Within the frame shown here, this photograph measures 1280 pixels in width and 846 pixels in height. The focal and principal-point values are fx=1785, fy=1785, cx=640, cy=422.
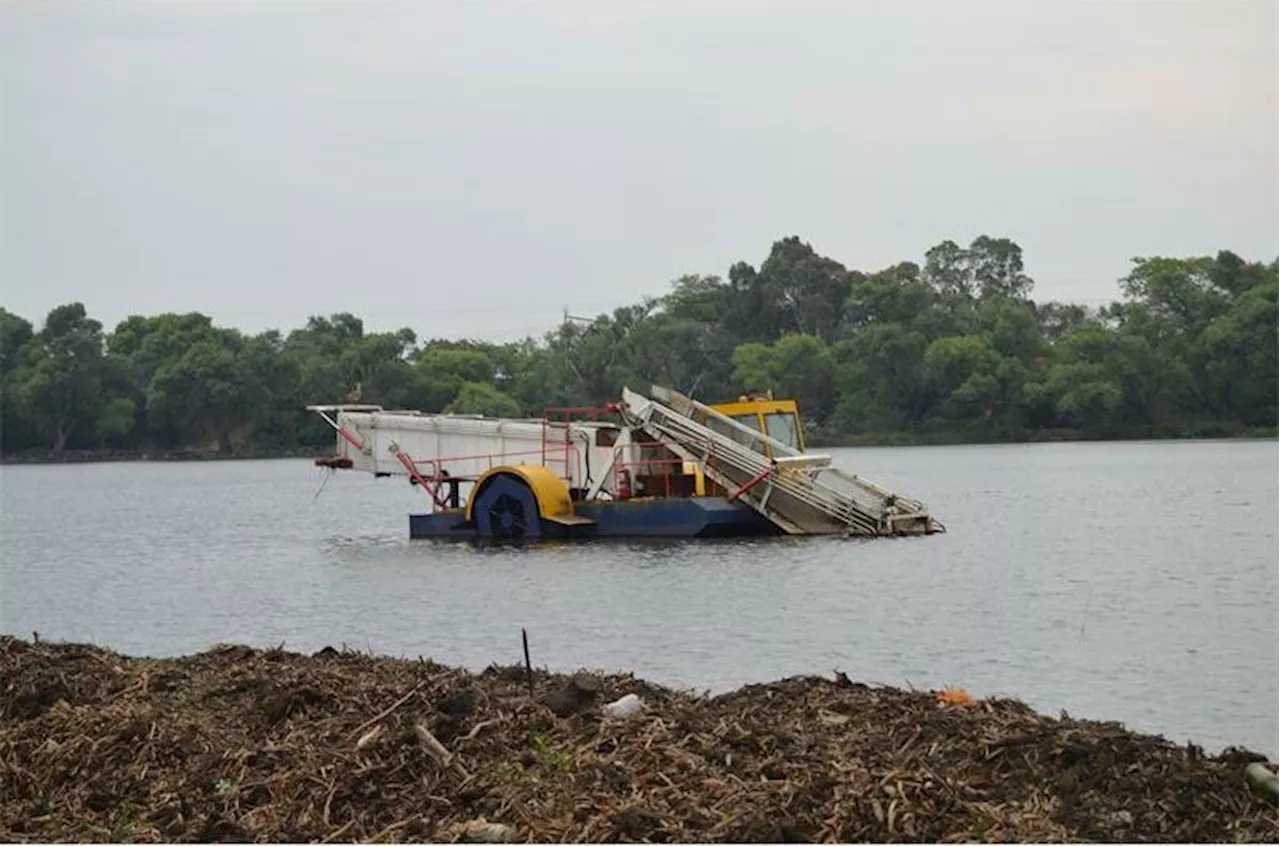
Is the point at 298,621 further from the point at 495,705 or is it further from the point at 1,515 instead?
the point at 1,515

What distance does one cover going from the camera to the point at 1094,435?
119 m

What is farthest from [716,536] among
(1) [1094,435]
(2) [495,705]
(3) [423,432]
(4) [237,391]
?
(4) [237,391]

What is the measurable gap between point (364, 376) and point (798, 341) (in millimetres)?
30904

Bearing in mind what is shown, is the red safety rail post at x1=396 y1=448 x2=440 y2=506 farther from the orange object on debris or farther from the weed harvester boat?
the orange object on debris

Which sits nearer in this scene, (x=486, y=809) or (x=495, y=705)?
(x=486, y=809)

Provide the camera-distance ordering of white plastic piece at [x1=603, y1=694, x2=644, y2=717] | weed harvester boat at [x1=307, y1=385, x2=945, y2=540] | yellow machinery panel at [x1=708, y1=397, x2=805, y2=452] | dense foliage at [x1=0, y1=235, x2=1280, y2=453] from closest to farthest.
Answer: white plastic piece at [x1=603, y1=694, x2=644, y2=717] < weed harvester boat at [x1=307, y1=385, x2=945, y2=540] < yellow machinery panel at [x1=708, y1=397, x2=805, y2=452] < dense foliage at [x1=0, y1=235, x2=1280, y2=453]

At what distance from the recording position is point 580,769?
372 inches

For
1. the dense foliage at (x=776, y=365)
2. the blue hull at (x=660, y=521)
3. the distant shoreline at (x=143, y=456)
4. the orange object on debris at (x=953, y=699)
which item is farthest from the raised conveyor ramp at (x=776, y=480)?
the distant shoreline at (x=143, y=456)

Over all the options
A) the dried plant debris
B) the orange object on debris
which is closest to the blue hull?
the orange object on debris

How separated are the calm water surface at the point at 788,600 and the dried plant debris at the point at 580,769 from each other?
390cm

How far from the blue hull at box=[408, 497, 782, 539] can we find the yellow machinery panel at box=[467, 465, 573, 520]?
0.25 m

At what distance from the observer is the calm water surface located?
17562 mm

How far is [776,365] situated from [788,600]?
96.5 m

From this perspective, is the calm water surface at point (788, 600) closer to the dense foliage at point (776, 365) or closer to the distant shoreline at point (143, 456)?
the dense foliage at point (776, 365)
